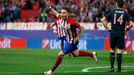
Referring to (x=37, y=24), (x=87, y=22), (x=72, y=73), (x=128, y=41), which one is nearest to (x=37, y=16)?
(x=37, y=24)

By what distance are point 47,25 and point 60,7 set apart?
2238 mm

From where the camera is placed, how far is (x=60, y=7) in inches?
1449

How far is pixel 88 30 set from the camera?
37.3 metres

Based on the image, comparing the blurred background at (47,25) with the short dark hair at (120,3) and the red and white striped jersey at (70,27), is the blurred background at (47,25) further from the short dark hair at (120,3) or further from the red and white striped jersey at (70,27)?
the red and white striped jersey at (70,27)

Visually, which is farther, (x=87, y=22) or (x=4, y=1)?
(x=4, y=1)

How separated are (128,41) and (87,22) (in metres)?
3.26

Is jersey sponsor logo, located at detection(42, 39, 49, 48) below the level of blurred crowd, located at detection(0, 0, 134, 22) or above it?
→ below

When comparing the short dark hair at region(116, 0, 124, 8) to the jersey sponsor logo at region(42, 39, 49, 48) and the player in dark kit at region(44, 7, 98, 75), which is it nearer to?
the player in dark kit at region(44, 7, 98, 75)

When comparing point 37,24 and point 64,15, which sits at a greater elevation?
point 64,15

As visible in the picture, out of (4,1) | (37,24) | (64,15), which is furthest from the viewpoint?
(4,1)

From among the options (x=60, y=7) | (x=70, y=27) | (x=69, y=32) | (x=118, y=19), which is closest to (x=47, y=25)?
(x=60, y=7)

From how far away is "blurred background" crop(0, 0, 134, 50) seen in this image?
1464 inches

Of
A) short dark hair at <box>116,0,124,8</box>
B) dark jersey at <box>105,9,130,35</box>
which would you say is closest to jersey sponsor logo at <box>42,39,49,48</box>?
dark jersey at <box>105,9,130,35</box>

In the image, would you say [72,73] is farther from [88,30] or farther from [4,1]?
[4,1]
